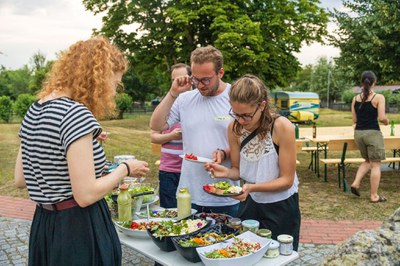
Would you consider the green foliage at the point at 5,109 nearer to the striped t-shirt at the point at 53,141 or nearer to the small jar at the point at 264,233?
the striped t-shirt at the point at 53,141

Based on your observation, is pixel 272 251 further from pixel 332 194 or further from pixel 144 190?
pixel 332 194

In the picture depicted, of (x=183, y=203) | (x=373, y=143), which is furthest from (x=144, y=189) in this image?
(x=373, y=143)

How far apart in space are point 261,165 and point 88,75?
1.16 meters

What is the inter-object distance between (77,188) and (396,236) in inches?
53.7

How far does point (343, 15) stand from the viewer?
13.4 m

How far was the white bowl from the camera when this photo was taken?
2.00m

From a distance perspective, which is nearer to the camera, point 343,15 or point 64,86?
point 64,86

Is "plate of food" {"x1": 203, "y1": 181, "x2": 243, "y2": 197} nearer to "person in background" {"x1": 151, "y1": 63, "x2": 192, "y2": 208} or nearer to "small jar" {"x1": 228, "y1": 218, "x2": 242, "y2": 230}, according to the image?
"small jar" {"x1": 228, "y1": 218, "x2": 242, "y2": 230}

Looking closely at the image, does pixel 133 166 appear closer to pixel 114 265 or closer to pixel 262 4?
pixel 114 265

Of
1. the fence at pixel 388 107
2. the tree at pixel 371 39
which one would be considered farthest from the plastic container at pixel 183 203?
the fence at pixel 388 107

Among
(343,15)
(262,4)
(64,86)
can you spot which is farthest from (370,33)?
(64,86)

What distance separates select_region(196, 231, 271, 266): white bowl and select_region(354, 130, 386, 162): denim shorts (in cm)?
479

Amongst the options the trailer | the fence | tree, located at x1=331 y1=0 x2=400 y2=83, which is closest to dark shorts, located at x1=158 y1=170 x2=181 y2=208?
tree, located at x1=331 y1=0 x2=400 y2=83

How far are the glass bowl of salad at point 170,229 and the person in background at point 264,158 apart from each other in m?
0.33
